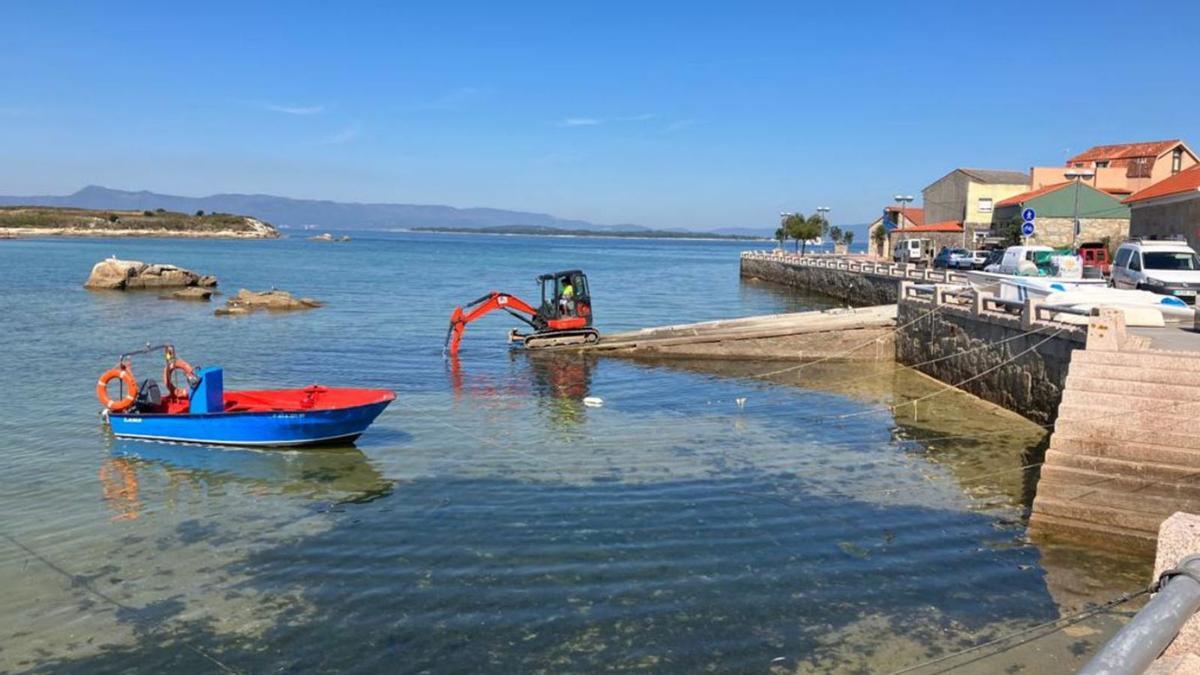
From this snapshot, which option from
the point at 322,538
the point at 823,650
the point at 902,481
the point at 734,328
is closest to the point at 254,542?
the point at 322,538

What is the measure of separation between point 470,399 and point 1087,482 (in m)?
13.7

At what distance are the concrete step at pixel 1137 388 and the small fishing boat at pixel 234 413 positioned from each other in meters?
11.3

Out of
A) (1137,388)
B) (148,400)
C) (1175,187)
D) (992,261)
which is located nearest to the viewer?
(1137,388)

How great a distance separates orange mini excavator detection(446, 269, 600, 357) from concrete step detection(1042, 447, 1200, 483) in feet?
60.9

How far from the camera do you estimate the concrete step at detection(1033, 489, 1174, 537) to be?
10617 mm

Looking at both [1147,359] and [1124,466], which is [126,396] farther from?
[1147,359]

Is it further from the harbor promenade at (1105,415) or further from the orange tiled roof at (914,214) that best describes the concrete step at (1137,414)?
the orange tiled roof at (914,214)

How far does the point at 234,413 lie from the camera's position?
15.9 meters

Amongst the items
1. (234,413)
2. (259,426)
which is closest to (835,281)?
(259,426)

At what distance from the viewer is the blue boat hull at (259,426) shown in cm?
1574

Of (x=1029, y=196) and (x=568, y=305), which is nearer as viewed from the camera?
(x=568, y=305)

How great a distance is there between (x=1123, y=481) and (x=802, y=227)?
294 feet

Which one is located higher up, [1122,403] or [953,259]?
[953,259]

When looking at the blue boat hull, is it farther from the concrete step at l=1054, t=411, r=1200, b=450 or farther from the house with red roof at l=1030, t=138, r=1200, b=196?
the house with red roof at l=1030, t=138, r=1200, b=196
